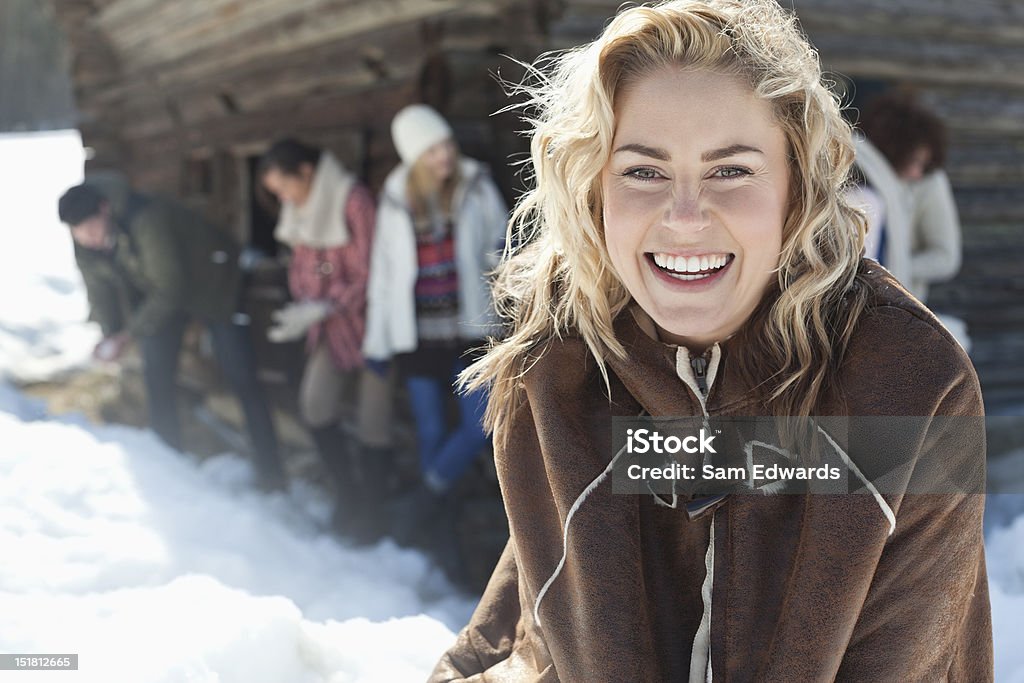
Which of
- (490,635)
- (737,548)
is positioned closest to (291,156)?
(490,635)

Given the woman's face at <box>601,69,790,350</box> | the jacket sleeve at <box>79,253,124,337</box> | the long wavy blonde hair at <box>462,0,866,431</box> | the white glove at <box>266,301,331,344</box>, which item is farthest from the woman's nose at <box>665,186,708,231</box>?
the jacket sleeve at <box>79,253,124,337</box>

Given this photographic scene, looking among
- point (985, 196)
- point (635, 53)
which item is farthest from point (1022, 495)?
point (635, 53)

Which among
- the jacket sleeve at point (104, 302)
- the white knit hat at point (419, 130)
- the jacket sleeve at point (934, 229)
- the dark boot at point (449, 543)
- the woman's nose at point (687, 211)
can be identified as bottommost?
the dark boot at point (449, 543)

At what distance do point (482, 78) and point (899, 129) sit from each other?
1.87m

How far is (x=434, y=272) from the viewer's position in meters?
3.79

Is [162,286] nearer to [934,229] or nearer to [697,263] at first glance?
[934,229]

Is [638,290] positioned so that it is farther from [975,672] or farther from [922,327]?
[975,672]

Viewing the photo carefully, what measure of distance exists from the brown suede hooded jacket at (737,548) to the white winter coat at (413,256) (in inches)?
85.6

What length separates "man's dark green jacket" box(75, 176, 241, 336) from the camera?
4875mm

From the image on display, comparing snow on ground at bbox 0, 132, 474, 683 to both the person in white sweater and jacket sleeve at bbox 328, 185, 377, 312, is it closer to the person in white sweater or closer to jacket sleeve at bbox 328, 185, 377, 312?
jacket sleeve at bbox 328, 185, 377, 312

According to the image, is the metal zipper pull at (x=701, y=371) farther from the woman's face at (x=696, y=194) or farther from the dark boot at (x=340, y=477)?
the dark boot at (x=340, y=477)

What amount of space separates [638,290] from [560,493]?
1.09 feet

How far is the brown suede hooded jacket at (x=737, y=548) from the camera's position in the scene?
121cm

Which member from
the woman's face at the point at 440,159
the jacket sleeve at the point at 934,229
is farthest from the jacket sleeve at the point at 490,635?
the jacket sleeve at the point at 934,229
